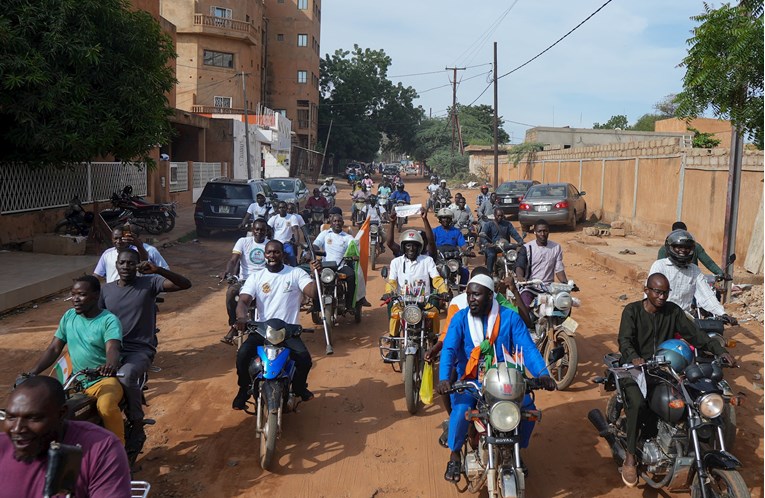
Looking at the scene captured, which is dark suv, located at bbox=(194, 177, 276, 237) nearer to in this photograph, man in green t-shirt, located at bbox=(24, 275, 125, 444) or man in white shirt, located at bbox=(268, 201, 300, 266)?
man in white shirt, located at bbox=(268, 201, 300, 266)

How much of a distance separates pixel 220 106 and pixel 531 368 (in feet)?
156

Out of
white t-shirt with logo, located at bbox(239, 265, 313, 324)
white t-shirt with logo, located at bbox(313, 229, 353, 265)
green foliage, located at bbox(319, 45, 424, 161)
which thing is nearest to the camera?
white t-shirt with logo, located at bbox(239, 265, 313, 324)

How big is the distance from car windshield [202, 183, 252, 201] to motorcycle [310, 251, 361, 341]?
31.3ft

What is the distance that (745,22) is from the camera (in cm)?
676

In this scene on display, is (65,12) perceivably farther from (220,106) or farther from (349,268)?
(220,106)

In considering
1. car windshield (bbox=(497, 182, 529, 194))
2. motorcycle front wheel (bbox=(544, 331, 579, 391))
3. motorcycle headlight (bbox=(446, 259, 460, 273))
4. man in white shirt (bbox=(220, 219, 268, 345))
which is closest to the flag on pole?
motorcycle headlight (bbox=(446, 259, 460, 273))

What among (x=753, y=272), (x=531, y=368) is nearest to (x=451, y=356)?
(x=531, y=368)

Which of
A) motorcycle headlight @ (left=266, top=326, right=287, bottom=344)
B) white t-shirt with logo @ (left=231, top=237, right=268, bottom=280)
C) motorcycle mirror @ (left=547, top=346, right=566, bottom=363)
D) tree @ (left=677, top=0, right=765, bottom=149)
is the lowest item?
motorcycle mirror @ (left=547, top=346, right=566, bottom=363)

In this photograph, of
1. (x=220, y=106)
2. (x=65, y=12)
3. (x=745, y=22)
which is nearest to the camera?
(x=745, y=22)

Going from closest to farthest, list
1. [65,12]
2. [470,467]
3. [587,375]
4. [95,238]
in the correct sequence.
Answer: [470,467] < [587,375] < [65,12] < [95,238]

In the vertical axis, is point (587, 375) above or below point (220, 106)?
below

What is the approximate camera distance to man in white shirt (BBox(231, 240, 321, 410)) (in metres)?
5.69

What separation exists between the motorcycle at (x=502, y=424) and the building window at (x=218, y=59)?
48087 mm

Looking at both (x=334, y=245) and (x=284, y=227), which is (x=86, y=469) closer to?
(x=334, y=245)
